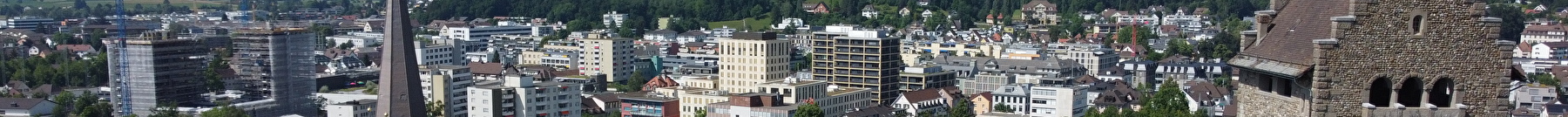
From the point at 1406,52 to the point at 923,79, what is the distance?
34.7 metres

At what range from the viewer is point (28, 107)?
1073 inches

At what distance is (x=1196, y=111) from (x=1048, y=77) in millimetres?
8844

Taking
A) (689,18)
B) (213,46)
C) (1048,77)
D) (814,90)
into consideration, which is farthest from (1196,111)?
(689,18)

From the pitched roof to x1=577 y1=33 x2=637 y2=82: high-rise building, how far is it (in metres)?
41.0

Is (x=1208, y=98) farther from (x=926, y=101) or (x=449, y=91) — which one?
(x=449, y=91)

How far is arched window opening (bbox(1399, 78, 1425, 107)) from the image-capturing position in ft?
19.8

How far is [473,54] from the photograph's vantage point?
53438mm

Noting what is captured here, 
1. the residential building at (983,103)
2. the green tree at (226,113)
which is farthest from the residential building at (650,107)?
the green tree at (226,113)

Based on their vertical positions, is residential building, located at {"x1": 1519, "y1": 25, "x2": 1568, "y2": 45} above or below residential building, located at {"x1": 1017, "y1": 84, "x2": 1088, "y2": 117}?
above

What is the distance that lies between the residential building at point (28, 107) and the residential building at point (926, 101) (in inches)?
460

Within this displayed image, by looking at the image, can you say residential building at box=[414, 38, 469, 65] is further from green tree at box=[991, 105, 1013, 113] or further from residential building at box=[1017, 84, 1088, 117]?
residential building at box=[1017, 84, 1088, 117]

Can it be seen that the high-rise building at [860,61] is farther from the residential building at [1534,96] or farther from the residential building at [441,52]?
the residential building at [1534,96]

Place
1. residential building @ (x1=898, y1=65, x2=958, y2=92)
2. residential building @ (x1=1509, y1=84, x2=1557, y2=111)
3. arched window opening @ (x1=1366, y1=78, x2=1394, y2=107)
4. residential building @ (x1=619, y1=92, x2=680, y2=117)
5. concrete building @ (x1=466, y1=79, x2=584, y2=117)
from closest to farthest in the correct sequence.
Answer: arched window opening @ (x1=1366, y1=78, x2=1394, y2=107) < concrete building @ (x1=466, y1=79, x2=584, y2=117) < residential building @ (x1=1509, y1=84, x2=1557, y2=111) < residential building @ (x1=619, y1=92, x2=680, y2=117) < residential building @ (x1=898, y1=65, x2=958, y2=92)

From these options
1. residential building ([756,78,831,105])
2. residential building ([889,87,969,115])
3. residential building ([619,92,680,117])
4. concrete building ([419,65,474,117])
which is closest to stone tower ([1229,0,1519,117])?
concrete building ([419,65,474,117])
